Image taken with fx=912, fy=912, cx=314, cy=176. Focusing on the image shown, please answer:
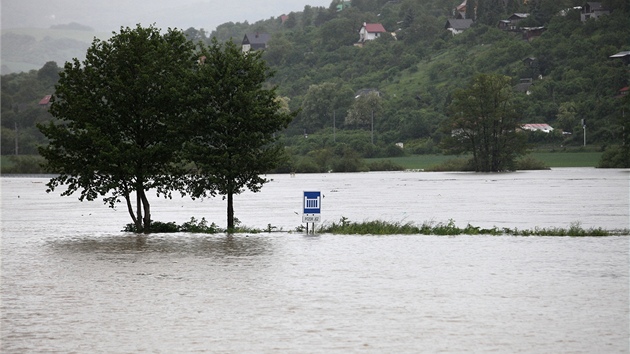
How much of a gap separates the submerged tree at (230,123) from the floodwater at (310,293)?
241 cm

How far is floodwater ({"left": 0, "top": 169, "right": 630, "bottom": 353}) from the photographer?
49.7ft

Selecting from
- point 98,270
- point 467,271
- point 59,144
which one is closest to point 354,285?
point 467,271

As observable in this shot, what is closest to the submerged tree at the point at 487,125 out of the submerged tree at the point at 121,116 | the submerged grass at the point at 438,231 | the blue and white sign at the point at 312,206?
the submerged grass at the point at 438,231

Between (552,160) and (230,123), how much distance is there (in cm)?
10594

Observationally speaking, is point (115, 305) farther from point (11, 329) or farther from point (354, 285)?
point (354, 285)

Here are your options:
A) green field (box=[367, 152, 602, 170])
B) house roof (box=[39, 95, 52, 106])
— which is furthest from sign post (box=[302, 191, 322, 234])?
house roof (box=[39, 95, 52, 106])

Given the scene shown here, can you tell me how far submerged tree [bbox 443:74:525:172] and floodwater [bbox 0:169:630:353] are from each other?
7998 centimetres

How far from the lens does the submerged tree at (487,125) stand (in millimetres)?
118125

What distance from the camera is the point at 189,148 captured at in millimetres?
33312

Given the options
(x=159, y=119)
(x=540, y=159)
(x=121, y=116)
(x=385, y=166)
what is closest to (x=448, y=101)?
(x=540, y=159)

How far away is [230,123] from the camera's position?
34.0 meters

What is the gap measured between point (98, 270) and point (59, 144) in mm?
10355

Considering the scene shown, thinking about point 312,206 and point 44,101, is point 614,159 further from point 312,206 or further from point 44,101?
point 44,101

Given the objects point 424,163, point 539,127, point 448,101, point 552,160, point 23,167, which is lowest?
point 23,167
